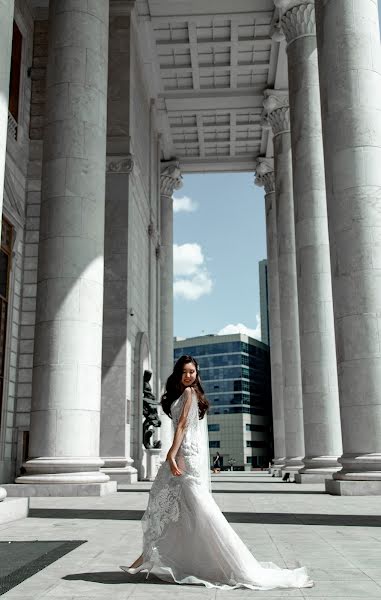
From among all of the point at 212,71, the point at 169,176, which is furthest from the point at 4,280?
the point at 169,176

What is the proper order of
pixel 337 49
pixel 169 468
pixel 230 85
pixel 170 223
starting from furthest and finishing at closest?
pixel 170 223 < pixel 230 85 < pixel 337 49 < pixel 169 468

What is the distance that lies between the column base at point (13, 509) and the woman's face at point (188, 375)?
708 centimetres

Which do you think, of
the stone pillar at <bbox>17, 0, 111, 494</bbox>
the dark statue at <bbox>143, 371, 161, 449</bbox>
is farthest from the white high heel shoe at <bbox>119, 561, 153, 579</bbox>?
the dark statue at <bbox>143, 371, 161, 449</bbox>

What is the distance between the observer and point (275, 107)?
5097cm

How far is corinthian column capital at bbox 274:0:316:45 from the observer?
3578 centimetres

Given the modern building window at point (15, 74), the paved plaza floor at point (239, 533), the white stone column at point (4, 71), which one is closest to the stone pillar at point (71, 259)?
the paved plaza floor at point (239, 533)

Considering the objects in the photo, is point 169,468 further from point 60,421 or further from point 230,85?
point 230,85

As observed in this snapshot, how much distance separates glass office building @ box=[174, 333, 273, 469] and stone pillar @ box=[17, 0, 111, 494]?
153 meters

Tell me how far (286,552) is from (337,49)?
1931 cm

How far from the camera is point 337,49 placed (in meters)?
24.3

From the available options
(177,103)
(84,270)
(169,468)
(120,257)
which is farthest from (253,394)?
(169,468)

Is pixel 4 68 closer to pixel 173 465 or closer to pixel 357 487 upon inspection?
pixel 173 465

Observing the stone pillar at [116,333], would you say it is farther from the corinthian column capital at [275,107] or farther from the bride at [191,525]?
the bride at [191,525]

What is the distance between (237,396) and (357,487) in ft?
530
